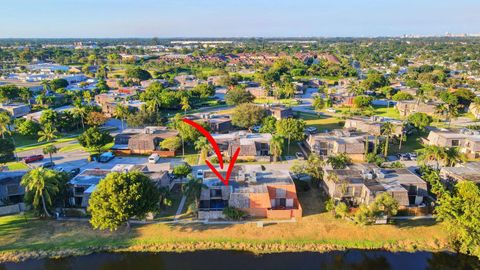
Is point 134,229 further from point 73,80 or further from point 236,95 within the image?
point 73,80

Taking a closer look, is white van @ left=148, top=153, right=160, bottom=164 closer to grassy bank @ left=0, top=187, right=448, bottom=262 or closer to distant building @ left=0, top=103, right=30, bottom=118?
grassy bank @ left=0, top=187, right=448, bottom=262

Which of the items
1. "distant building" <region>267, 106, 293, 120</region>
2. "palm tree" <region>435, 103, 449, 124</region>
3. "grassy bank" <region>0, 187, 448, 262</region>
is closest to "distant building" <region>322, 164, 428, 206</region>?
"grassy bank" <region>0, 187, 448, 262</region>

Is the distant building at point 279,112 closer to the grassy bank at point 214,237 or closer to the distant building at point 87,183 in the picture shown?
the distant building at point 87,183

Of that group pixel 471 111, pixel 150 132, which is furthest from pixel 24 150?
pixel 471 111

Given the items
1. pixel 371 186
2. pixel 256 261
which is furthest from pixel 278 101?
pixel 256 261

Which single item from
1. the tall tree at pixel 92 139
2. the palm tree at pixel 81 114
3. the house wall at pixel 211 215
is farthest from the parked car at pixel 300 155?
the palm tree at pixel 81 114

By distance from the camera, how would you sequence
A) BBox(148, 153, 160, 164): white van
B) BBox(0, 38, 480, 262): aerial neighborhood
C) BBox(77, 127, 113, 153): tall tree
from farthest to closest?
BBox(77, 127, 113, 153): tall tree
BBox(148, 153, 160, 164): white van
BBox(0, 38, 480, 262): aerial neighborhood

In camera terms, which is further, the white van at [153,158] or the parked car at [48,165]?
the white van at [153,158]
